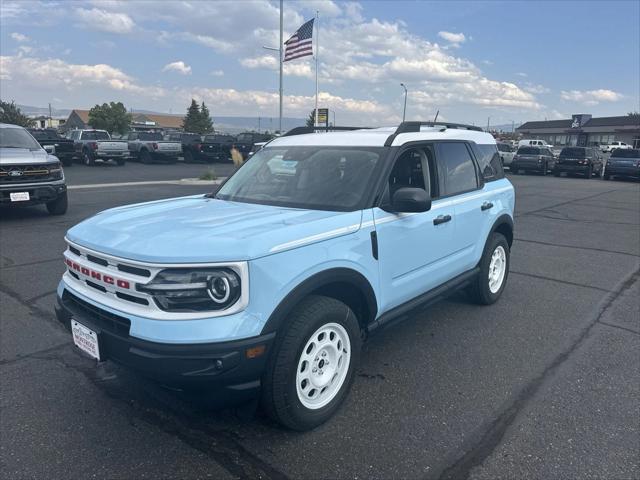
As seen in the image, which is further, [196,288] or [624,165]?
[624,165]

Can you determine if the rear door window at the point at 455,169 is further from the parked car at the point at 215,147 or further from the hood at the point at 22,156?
the parked car at the point at 215,147

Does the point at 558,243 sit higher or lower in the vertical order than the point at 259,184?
lower

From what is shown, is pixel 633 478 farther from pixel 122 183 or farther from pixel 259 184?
pixel 122 183

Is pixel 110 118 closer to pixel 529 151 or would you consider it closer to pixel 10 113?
pixel 10 113

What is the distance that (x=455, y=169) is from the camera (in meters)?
4.62

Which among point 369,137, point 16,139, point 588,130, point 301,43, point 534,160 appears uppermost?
point 301,43

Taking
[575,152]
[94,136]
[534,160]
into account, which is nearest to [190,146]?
[94,136]

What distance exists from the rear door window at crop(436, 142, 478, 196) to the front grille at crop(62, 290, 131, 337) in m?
2.82

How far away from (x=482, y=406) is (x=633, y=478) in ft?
3.04

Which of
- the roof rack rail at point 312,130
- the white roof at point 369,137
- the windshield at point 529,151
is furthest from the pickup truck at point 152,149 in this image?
the white roof at point 369,137

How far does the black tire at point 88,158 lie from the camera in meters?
25.5

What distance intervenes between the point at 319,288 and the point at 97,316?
1330mm

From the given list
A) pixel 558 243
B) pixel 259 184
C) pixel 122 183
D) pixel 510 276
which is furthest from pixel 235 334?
pixel 122 183

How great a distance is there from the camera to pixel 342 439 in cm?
297
